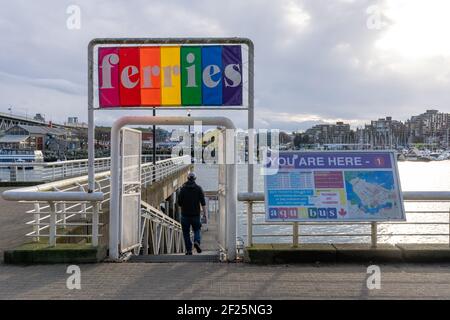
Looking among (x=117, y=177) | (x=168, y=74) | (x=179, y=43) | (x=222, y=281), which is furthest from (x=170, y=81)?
(x=222, y=281)

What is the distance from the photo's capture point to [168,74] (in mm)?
7387

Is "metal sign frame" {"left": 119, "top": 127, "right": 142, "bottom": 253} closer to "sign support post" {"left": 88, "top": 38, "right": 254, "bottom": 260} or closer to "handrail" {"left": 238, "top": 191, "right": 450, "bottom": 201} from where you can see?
"sign support post" {"left": 88, "top": 38, "right": 254, "bottom": 260}

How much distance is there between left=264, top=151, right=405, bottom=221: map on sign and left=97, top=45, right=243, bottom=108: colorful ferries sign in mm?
1517

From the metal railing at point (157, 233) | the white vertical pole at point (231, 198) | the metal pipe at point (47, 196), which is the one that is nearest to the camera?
the metal pipe at point (47, 196)

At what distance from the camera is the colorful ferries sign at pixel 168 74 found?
24.2 feet

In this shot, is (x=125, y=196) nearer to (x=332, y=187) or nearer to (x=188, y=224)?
(x=188, y=224)

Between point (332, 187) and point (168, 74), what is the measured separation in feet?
10.7

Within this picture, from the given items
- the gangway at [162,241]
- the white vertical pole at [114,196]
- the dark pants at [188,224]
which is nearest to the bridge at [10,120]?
the gangway at [162,241]

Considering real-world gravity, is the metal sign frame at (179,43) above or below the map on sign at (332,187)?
above

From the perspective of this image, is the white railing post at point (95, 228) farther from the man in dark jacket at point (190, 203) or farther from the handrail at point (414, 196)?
the man in dark jacket at point (190, 203)

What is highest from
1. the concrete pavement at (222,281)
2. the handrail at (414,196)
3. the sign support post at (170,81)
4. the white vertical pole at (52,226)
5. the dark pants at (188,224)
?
the sign support post at (170,81)

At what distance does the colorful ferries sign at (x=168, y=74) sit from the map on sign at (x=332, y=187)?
152 centimetres

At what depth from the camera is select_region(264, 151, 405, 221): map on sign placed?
710cm

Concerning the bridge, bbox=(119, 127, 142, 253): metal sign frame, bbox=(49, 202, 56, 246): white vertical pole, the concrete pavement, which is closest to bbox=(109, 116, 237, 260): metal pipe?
bbox=(119, 127, 142, 253): metal sign frame
